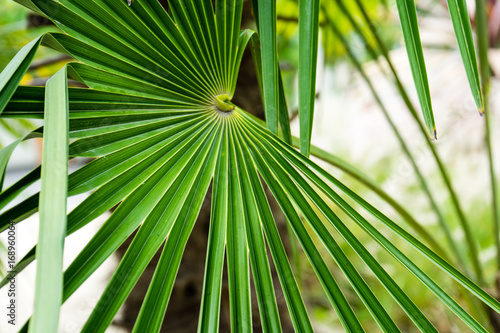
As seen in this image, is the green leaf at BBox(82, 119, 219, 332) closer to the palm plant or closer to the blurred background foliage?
the palm plant

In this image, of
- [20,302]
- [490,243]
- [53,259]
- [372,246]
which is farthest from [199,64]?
[490,243]

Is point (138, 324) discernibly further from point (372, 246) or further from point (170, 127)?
point (372, 246)

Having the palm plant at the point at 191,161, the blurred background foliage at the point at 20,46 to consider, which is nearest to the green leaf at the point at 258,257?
the palm plant at the point at 191,161

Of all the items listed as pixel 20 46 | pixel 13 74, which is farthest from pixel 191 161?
pixel 20 46

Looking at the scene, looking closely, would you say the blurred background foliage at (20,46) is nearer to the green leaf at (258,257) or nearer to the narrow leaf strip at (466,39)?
the green leaf at (258,257)

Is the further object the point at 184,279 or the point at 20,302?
the point at 20,302

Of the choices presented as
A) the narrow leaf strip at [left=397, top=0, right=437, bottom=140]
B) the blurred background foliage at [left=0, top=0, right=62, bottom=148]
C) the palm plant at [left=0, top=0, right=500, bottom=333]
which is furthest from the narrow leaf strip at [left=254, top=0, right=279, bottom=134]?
the blurred background foliage at [left=0, top=0, right=62, bottom=148]

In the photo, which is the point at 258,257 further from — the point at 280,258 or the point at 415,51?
the point at 415,51
